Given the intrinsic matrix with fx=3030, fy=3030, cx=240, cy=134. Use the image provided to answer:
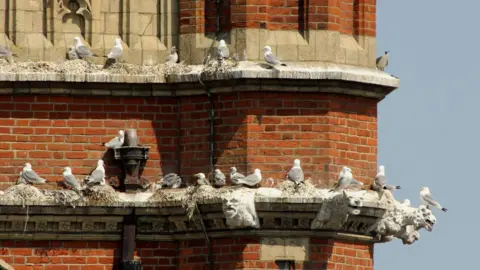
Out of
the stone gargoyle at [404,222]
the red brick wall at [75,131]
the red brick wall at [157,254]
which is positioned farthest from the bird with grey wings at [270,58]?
the red brick wall at [157,254]

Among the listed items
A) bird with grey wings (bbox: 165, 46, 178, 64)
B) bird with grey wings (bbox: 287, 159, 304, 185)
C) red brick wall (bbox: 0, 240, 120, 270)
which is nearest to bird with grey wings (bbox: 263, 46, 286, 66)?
bird with grey wings (bbox: 287, 159, 304, 185)

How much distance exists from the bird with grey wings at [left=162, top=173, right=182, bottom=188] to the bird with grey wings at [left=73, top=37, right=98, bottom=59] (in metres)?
2.16

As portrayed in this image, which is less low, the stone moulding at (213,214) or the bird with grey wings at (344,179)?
the bird with grey wings at (344,179)

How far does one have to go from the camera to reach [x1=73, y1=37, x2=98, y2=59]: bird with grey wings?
44.9 m

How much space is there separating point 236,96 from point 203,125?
0.78m

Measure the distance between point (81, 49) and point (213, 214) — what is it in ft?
10.5

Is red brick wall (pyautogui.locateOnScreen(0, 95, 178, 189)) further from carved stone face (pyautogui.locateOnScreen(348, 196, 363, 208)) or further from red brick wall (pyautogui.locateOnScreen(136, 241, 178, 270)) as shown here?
carved stone face (pyautogui.locateOnScreen(348, 196, 363, 208))

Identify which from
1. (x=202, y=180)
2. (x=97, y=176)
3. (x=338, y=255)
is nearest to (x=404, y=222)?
(x=338, y=255)

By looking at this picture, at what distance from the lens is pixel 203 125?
44.9 metres

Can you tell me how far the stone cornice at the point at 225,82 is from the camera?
1745 inches

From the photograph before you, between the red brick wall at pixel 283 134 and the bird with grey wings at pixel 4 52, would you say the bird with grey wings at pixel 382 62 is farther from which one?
the bird with grey wings at pixel 4 52

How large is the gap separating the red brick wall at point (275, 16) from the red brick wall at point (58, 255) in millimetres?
3533

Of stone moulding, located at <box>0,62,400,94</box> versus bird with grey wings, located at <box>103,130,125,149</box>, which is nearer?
stone moulding, located at <box>0,62,400,94</box>

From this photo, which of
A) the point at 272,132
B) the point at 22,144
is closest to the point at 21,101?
the point at 22,144
